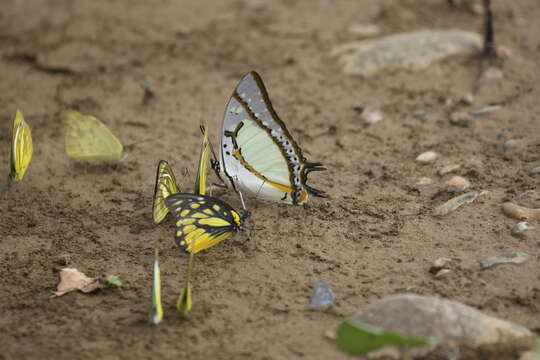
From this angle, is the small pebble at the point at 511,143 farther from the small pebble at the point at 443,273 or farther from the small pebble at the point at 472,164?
the small pebble at the point at 443,273

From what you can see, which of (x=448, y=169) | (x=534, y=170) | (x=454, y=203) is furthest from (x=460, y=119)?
(x=454, y=203)

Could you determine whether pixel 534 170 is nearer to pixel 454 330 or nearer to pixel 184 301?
pixel 454 330

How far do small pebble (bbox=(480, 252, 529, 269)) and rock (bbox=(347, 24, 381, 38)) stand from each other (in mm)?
3777

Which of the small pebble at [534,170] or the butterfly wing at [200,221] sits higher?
the small pebble at [534,170]

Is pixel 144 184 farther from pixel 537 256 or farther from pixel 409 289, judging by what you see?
pixel 537 256

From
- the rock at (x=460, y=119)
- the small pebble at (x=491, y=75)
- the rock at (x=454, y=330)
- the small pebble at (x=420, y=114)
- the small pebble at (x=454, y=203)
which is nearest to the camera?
the rock at (x=454, y=330)

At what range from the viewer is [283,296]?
3.06 meters

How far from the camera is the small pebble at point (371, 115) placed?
16.5 ft

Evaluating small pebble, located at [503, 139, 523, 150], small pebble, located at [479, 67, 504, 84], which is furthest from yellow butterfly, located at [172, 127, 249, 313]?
small pebble, located at [479, 67, 504, 84]

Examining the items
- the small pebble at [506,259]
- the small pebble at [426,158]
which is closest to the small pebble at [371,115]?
the small pebble at [426,158]

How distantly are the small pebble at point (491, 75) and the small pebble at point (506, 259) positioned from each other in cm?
261

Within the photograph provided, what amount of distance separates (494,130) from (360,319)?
2.67 meters

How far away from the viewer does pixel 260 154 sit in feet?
12.5

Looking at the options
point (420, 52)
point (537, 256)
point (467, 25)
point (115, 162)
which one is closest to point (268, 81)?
point (420, 52)
